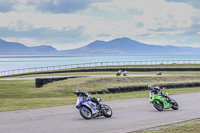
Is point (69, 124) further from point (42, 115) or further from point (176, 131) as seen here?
point (176, 131)

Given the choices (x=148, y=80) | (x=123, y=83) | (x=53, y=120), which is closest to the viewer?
(x=53, y=120)

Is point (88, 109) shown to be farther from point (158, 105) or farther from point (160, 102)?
point (160, 102)

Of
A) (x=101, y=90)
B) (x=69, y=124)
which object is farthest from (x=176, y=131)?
(x=101, y=90)

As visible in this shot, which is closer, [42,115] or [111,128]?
[111,128]

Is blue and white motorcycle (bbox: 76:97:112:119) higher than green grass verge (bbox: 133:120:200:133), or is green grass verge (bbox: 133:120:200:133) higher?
blue and white motorcycle (bbox: 76:97:112:119)

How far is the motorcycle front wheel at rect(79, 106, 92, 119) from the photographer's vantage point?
14625mm

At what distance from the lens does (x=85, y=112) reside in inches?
580

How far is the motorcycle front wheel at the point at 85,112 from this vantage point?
48.0ft

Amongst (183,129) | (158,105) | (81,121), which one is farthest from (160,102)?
(183,129)

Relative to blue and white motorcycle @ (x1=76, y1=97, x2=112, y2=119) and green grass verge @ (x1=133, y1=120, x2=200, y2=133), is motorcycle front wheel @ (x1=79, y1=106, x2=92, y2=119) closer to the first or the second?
blue and white motorcycle @ (x1=76, y1=97, x2=112, y2=119)

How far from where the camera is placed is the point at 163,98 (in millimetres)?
17766

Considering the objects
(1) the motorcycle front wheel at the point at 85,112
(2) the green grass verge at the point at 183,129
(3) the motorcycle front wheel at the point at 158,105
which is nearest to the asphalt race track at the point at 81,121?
(1) the motorcycle front wheel at the point at 85,112

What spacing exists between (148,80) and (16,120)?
28844mm

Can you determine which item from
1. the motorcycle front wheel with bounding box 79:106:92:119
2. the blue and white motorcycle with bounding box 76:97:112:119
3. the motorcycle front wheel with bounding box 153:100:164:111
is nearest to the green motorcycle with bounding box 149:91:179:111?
the motorcycle front wheel with bounding box 153:100:164:111
